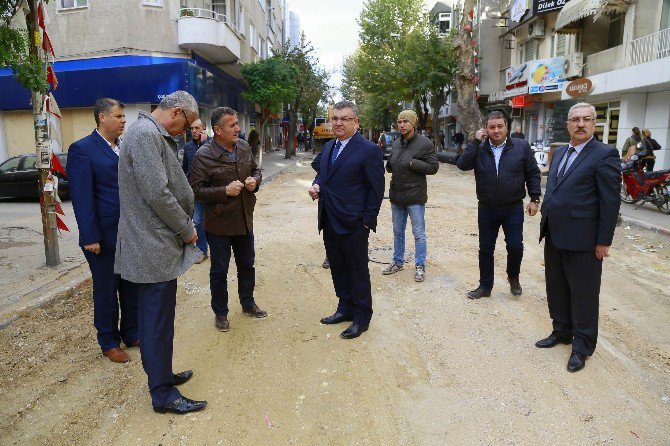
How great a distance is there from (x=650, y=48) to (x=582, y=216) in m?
15.9

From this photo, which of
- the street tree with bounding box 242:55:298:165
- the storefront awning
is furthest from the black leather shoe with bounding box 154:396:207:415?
the street tree with bounding box 242:55:298:165

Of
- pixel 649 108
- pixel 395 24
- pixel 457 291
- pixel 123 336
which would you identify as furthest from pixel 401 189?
pixel 395 24

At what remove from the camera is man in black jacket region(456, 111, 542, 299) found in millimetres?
5164

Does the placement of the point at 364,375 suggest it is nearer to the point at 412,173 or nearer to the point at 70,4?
the point at 412,173

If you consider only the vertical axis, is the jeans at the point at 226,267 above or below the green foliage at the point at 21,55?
below

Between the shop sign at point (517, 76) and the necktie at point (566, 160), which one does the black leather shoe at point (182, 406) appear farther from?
the shop sign at point (517, 76)

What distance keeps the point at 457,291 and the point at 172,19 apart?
16.9m

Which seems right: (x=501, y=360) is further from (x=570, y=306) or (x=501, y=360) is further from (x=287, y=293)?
(x=287, y=293)

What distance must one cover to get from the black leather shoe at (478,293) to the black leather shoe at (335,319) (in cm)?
144

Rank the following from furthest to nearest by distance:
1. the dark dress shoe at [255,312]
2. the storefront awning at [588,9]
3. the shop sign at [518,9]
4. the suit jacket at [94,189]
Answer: the shop sign at [518,9], the storefront awning at [588,9], the dark dress shoe at [255,312], the suit jacket at [94,189]

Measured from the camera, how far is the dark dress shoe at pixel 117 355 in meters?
4.18

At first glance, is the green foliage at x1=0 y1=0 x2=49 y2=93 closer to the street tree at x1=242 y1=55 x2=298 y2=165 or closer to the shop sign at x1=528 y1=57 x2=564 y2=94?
the street tree at x1=242 y1=55 x2=298 y2=165

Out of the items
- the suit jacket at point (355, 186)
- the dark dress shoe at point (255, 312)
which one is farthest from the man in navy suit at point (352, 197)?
the dark dress shoe at point (255, 312)

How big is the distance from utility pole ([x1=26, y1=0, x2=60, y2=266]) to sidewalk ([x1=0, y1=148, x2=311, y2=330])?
0.38m
